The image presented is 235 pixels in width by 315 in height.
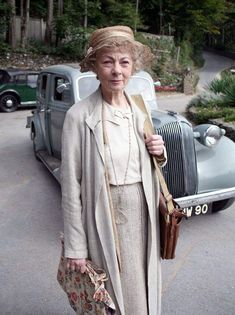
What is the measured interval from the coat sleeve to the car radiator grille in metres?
2.29

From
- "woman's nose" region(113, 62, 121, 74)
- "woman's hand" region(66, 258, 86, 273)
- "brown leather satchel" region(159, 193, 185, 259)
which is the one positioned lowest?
"woman's hand" region(66, 258, 86, 273)

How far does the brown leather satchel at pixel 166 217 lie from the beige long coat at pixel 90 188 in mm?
60

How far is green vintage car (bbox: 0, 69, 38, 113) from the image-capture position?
13.5 metres

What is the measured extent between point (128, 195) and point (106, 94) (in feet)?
1.87

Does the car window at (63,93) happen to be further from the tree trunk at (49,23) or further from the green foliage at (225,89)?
the tree trunk at (49,23)

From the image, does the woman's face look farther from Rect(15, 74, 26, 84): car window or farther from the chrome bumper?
Rect(15, 74, 26, 84): car window

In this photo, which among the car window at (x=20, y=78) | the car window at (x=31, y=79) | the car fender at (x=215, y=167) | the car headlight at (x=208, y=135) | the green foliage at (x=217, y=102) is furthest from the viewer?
the car window at (x=31, y=79)

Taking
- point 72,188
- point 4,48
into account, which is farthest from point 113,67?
point 4,48

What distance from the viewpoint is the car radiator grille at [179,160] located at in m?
4.17

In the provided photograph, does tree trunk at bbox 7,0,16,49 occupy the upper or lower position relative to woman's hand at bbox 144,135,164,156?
lower

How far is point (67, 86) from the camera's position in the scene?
548cm

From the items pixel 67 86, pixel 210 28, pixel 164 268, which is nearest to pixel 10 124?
pixel 67 86

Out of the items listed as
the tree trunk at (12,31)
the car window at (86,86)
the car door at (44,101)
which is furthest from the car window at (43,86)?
the tree trunk at (12,31)

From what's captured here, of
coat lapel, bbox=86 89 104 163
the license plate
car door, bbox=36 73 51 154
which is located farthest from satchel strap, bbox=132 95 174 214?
car door, bbox=36 73 51 154
